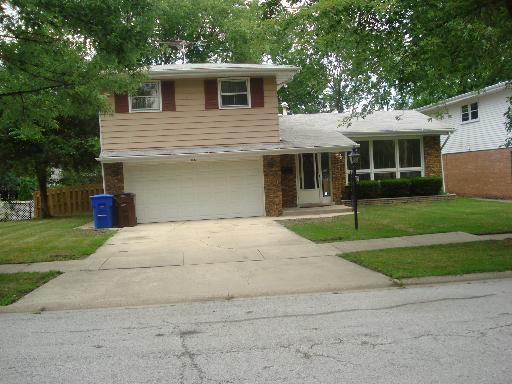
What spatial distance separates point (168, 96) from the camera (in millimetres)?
18547

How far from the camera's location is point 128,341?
19.0 ft

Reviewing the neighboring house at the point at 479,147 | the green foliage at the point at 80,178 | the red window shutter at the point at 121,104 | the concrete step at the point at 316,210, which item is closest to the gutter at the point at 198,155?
the red window shutter at the point at 121,104

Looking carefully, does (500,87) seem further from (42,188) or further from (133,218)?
(42,188)

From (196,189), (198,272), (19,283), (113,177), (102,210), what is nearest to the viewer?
(19,283)

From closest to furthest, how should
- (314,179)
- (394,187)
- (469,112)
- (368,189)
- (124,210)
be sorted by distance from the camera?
(124,210), (314,179), (368,189), (394,187), (469,112)

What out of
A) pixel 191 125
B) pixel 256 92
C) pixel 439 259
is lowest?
pixel 439 259

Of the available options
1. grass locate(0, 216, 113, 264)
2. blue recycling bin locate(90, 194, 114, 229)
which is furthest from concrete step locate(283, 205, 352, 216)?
grass locate(0, 216, 113, 264)

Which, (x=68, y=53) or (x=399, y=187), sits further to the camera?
(x=399, y=187)

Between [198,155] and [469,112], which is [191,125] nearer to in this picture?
[198,155]

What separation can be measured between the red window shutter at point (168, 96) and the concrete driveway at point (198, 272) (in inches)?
237

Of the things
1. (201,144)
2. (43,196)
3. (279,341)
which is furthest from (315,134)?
(279,341)

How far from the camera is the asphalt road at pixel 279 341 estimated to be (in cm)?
464

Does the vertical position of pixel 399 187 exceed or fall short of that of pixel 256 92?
it falls short

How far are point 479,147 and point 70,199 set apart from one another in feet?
64.8
